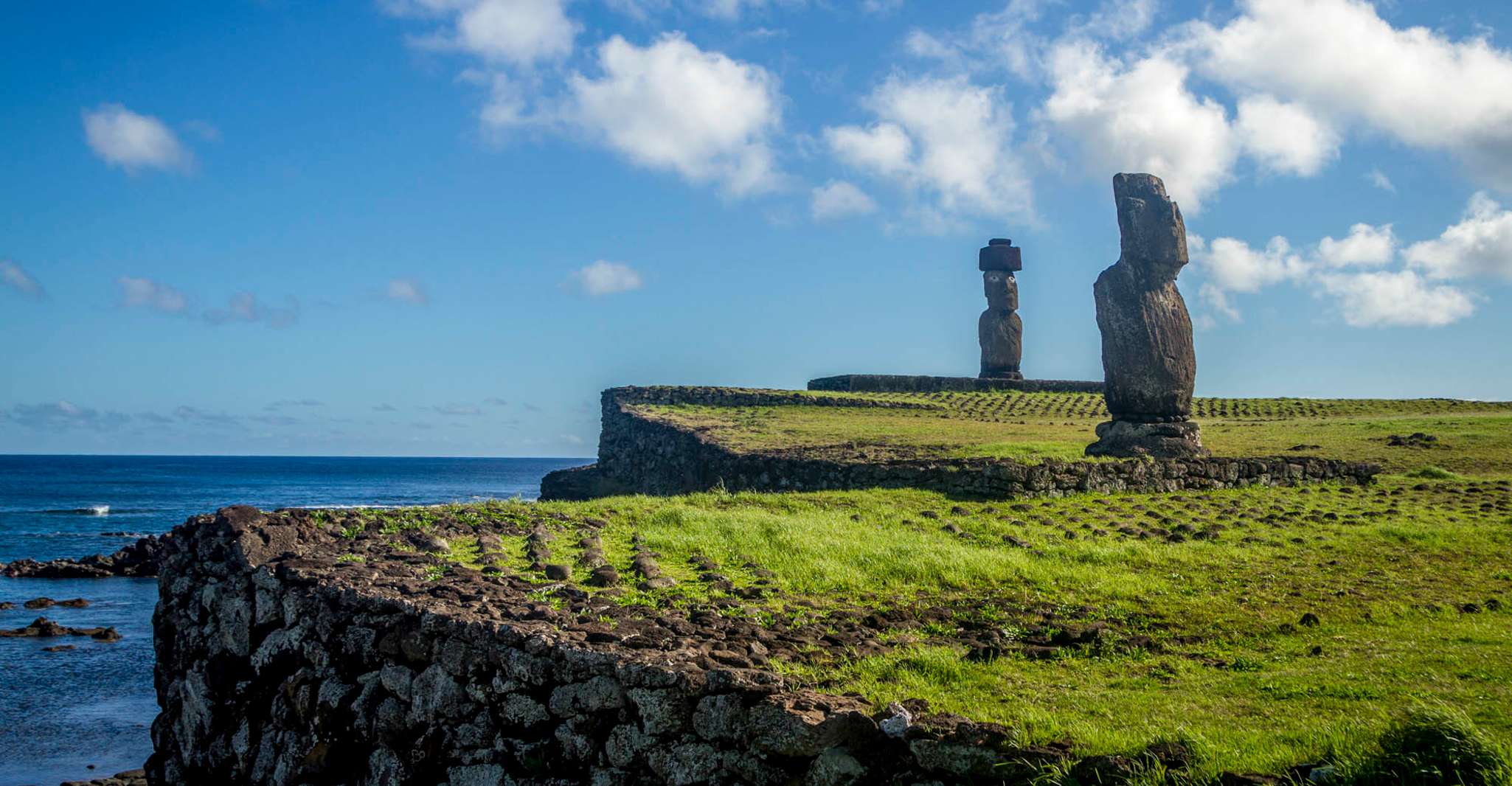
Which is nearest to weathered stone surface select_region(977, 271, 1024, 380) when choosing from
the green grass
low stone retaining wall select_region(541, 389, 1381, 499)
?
low stone retaining wall select_region(541, 389, 1381, 499)

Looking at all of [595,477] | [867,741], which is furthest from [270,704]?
[595,477]

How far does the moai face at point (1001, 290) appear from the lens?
48.2m

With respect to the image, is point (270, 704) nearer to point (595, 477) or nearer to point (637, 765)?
point (637, 765)

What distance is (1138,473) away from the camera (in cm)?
2028

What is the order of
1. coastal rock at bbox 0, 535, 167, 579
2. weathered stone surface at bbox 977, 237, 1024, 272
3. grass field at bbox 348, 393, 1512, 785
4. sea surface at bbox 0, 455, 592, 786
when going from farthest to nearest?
weathered stone surface at bbox 977, 237, 1024, 272
coastal rock at bbox 0, 535, 167, 579
sea surface at bbox 0, 455, 592, 786
grass field at bbox 348, 393, 1512, 785

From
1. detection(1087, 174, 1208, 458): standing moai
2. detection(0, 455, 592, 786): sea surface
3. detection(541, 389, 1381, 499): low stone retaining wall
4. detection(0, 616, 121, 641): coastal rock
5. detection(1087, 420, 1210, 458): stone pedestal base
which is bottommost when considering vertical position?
detection(0, 455, 592, 786): sea surface

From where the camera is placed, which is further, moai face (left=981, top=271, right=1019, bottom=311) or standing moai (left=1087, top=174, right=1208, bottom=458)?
moai face (left=981, top=271, right=1019, bottom=311)

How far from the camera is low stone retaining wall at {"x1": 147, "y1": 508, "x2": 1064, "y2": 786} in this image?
6352mm

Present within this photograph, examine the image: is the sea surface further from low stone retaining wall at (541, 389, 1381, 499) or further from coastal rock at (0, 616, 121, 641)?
low stone retaining wall at (541, 389, 1381, 499)

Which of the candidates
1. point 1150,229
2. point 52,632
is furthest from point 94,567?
point 1150,229

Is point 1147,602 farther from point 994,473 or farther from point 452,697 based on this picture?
point 994,473

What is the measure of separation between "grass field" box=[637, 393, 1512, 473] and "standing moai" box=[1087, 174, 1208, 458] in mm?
1620

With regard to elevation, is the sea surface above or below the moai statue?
below

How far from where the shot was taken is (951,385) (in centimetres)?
4838
